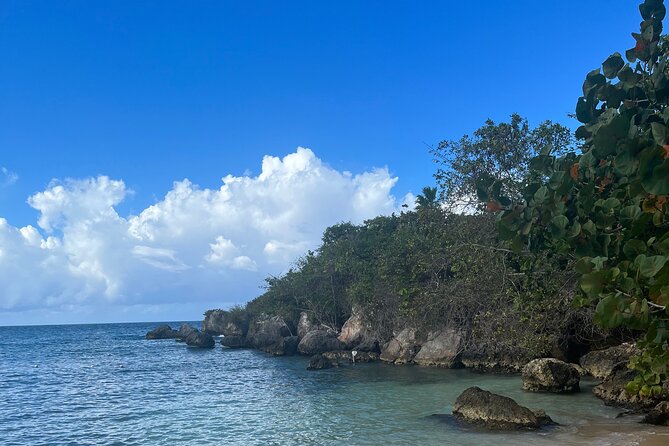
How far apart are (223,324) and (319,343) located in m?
26.2

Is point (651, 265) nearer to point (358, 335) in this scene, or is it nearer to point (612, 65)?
point (612, 65)

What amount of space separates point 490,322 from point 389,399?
544cm

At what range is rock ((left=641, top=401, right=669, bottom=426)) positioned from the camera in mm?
10625

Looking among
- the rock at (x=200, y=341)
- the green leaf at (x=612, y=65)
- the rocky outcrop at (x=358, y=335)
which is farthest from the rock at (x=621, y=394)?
the rock at (x=200, y=341)

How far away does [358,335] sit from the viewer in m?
32.8

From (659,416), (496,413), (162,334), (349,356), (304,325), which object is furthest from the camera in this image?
(162,334)

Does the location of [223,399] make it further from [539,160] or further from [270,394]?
[539,160]

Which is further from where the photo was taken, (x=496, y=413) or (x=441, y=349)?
(x=441, y=349)

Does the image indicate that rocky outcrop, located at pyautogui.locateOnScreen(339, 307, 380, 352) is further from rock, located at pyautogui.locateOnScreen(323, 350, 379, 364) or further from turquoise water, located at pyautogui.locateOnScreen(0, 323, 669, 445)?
turquoise water, located at pyautogui.locateOnScreen(0, 323, 669, 445)

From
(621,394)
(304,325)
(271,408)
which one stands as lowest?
(271,408)

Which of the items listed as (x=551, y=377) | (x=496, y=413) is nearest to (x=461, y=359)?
(x=551, y=377)

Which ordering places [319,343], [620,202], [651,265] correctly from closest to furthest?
1. [651,265]
2. [620,202]
3. [319,343]

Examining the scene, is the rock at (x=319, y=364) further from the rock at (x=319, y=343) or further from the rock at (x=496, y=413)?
the rock at (x=496, y=413)

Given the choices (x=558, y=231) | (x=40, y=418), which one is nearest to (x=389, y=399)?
(x=40, y=418)
